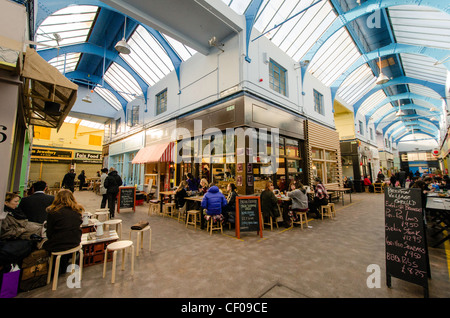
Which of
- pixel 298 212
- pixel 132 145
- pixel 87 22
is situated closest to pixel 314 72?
pixel 298 212

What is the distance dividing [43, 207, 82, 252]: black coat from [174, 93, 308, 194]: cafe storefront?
5.02m

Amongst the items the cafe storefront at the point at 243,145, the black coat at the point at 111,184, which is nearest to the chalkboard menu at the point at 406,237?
the cafe storefront at the point at 243,145

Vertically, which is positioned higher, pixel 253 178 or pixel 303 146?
pixel 303 146

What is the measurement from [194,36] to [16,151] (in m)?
8.17

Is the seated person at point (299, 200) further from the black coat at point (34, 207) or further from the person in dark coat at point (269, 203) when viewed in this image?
the black coat at point (34, 207)

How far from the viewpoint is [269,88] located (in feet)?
28.0

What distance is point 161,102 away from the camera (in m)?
12.7

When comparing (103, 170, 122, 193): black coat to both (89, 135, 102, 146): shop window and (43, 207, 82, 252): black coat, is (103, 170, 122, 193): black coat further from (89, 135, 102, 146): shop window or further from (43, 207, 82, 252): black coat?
(89, 135, 102, 146): shop window

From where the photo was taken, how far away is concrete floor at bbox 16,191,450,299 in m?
2.75

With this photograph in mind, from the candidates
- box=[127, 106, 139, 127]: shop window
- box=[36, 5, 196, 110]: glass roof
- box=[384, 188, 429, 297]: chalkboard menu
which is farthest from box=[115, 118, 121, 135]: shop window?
box=[384, 188, 429, 297]: chalkboard menu

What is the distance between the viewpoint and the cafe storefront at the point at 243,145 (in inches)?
285
